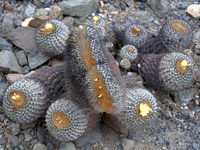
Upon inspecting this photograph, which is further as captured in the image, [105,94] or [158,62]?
[158,62]

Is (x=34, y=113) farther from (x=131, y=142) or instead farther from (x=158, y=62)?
(x=158, y=62)

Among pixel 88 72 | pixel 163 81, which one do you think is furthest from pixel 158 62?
pixel 88 72

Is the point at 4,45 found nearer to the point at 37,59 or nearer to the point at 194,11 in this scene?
the point at 37,59

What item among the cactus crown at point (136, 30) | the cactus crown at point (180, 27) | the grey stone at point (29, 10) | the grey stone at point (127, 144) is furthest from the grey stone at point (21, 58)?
the cactus crown at point (180, 27)

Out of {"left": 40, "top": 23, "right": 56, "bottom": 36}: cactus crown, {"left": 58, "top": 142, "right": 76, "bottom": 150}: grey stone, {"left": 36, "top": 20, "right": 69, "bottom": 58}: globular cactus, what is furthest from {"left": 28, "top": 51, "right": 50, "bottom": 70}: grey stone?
{"left": 58, "top": 142, "right": 76, "bottom": 150}: grey stone

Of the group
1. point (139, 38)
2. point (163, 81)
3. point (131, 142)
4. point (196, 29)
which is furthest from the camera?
point (196, 29)

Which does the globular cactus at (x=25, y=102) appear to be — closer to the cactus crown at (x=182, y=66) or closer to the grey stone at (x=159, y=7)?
the cactus crown at (x=182, y=66)
